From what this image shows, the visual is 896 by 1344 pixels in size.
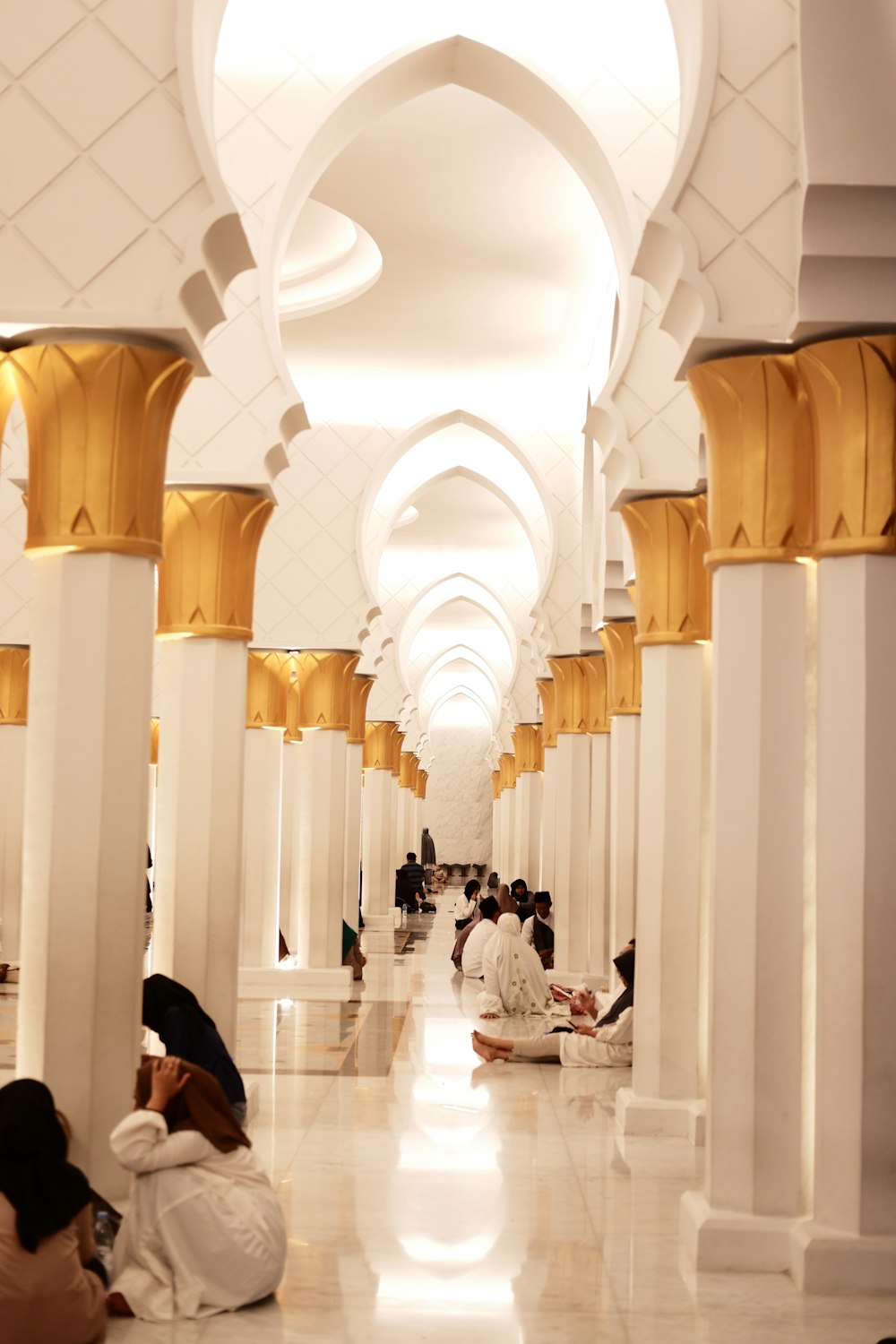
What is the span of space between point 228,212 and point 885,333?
1.84 metres

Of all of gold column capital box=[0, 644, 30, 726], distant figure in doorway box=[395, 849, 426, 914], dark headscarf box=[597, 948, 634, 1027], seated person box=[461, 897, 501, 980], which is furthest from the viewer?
distant figure in doorway box=[395, 849, 426, 914]

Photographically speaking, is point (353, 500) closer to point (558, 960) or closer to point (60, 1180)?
point (558, 960)

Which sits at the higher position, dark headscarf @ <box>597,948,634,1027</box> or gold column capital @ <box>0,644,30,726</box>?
gold column capital @ <box>0,644,30,726</box>

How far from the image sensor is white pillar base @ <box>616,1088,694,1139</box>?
5961mm

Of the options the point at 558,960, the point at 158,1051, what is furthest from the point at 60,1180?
the point at 558,960

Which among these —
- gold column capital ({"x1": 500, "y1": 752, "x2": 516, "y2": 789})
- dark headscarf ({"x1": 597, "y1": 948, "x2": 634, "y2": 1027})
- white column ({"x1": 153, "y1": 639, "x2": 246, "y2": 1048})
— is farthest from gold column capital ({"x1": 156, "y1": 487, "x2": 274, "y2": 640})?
gold column capital ({"x1": 500, "y1": 752, "x2": 516, "y2": 789})

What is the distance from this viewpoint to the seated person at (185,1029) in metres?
4.95

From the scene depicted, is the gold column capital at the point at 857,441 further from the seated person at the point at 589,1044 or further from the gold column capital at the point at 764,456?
the seated person at the point at 589,1044

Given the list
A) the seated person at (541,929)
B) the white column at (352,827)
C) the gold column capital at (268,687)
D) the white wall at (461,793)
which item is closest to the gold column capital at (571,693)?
the seated person at (541,929)

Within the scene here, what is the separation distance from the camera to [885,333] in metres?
3.96

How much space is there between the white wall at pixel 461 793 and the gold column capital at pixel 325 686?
81.1ft

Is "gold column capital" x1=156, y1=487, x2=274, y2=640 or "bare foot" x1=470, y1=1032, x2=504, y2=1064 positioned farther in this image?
"bare foot" x1=470, y1=1032, x2=504, y2=1064

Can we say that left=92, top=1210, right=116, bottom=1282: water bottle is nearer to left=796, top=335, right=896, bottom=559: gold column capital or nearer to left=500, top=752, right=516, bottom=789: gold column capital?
left=796, top=335, right=896, bottom=559: gold column capital

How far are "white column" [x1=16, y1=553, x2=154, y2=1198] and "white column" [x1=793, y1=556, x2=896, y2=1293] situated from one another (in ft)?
6.35
